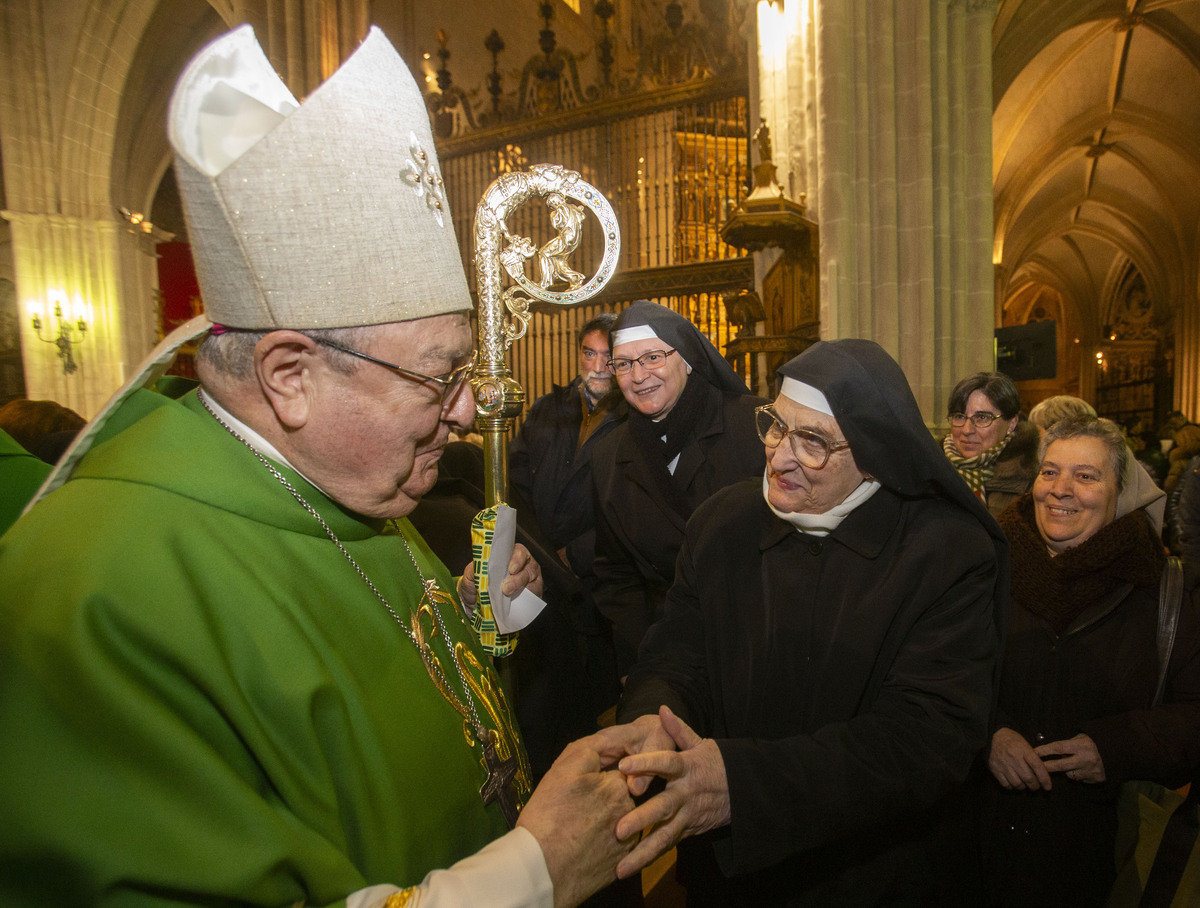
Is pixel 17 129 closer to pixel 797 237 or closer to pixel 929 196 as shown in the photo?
pixel 797 237

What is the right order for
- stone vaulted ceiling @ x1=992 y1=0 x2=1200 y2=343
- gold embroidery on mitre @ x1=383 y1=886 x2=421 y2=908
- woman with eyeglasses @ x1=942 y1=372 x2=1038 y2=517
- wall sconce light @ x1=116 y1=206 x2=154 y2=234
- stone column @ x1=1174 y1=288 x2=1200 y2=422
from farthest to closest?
stone column @ x1=1174 y1=288 x2=1200 y2=422, wall sconce light @ x1=116 y1=206 x2=154 y2=234, stone vaulted ceiling @ x1=992 y1=0 x2=1200 y2=343, woman with eyeglasses @ x1=942 y1=372 x2=1038 y2=517, gold embroidery on mitre @ x1=383 y1=886 x2=421 y2=908

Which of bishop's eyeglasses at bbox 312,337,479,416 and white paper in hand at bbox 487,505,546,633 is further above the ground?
bishop's eyeglasses at bbox 312,337,479,416

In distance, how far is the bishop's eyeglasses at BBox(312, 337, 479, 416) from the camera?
115 cm

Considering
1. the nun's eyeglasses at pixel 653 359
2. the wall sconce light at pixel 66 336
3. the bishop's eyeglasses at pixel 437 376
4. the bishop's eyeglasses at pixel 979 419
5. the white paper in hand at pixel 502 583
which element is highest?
the wall sconce light at pixel 66 336

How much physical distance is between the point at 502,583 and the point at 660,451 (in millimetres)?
1298

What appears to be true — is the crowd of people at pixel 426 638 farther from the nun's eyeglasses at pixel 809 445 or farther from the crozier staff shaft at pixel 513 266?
the crozier staff shaft at pixel 513 266

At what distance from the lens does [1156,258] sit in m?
19.0

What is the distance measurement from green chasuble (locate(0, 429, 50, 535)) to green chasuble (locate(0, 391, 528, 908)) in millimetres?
570

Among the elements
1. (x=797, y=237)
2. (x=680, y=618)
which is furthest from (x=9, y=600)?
(x=797, y=237)

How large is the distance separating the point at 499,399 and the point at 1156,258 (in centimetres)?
2351

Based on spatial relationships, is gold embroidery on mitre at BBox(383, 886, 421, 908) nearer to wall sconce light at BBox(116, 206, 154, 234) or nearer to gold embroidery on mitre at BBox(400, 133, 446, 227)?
gold embroidery on mitre at BBox(400, 133, 446, 227)

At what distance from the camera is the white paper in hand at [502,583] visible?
1605 mm

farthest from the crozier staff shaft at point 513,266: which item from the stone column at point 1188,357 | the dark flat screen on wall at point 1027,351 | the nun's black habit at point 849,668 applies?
the stone column at point 1188,357

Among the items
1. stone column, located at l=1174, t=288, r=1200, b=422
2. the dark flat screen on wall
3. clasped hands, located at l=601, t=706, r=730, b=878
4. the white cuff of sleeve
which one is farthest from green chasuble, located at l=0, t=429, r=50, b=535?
stone column, located at l=1174, t=288, r=1200, b=422
